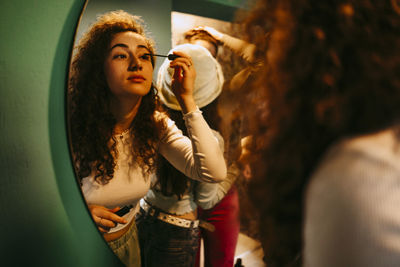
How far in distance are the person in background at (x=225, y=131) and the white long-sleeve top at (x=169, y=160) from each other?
0.26ft

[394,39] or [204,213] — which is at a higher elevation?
[394,39]

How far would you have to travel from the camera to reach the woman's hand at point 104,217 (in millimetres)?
812

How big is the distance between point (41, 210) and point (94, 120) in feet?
1.03

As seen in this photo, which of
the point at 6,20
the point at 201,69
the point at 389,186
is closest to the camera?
the point at 389,186

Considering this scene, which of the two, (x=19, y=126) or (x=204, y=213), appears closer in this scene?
(x=19, y=126)

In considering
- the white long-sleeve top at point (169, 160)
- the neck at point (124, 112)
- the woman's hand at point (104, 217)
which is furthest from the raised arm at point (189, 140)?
the woman's hand at point (104, 217)

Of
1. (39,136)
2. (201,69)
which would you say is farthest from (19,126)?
(201,69)

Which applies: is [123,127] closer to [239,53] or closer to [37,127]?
[37,127]

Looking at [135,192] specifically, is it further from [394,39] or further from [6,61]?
[394,39]

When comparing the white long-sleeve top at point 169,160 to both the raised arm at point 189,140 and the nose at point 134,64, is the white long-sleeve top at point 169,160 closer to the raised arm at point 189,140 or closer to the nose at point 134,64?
the raised arm at point 189,140

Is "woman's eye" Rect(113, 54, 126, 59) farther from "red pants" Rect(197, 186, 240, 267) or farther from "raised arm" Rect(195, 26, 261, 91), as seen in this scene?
"red pants" Rect(197, 186, 240, 267)

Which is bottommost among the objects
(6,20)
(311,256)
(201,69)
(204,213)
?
(204,213)

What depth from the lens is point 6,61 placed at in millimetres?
738

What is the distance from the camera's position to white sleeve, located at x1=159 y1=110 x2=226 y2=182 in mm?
800
